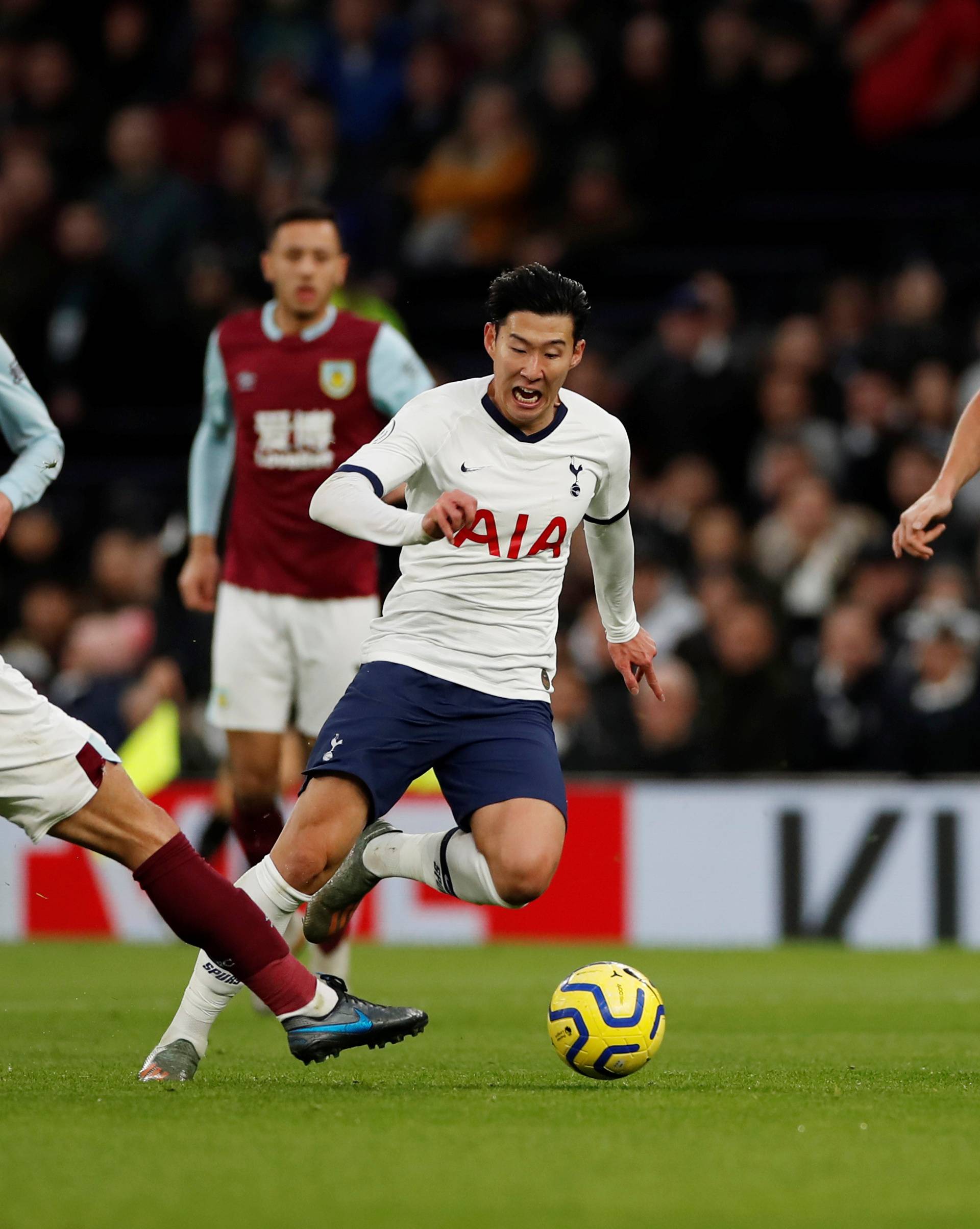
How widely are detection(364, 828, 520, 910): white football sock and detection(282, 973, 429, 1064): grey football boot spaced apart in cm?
45

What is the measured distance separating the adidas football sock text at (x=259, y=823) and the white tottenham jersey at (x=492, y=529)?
1.46 meters

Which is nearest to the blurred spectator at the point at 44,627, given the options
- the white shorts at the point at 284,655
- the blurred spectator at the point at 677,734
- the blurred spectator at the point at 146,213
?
the blurred spectator at the point at 146,213

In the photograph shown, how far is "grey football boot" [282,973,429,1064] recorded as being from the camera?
520 cm

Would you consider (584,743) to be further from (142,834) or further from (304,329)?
(142,834)

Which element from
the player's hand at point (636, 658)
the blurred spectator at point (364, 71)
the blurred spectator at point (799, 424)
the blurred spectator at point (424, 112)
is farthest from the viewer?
the blurred spectator at point (364, 71)

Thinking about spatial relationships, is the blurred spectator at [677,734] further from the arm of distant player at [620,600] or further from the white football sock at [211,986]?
the white football sock at [211,986]

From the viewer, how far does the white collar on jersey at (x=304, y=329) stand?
722 centimetres

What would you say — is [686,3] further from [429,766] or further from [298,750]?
[429,766]

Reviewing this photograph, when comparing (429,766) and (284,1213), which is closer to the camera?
(284,1213)

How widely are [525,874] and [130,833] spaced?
1134 millimetres

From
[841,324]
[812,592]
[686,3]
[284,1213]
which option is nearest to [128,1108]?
[284,1213]

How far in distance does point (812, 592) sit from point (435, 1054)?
623 cm

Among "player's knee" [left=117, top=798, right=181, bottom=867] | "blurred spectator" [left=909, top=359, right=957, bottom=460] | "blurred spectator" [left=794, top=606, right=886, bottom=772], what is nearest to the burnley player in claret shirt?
"player's knee" [left=117, top=798, right=181, bottom=867]

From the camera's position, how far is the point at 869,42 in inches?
562
